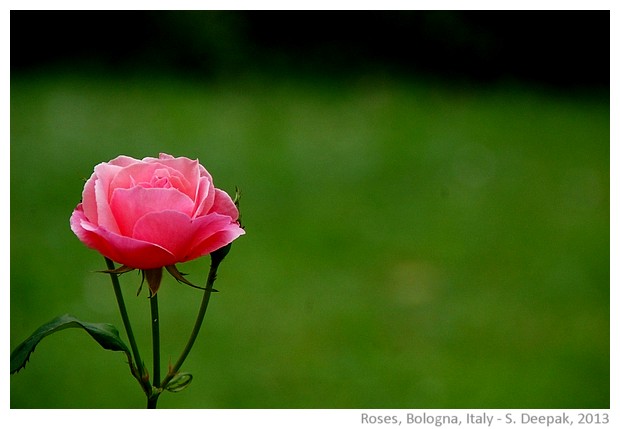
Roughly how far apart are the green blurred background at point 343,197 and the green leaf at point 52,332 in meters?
1.27

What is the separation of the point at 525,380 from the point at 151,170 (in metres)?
1.61

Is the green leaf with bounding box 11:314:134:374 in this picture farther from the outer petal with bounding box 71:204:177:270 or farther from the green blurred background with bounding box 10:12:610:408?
the green blurred background with bounding box 10:12:610:408

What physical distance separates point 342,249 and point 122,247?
78.3 inches

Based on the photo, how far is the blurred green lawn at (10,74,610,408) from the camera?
1.87m

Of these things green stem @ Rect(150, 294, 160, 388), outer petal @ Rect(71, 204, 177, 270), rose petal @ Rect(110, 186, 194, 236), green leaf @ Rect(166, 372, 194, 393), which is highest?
rose petal @ Rect(110, 186, 194, 236)

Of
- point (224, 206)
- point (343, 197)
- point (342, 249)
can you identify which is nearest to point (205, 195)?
point (224, 206)

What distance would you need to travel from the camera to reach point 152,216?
0.42m

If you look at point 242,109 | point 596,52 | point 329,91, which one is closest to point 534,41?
point 596,52

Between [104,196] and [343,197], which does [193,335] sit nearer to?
[104,196]

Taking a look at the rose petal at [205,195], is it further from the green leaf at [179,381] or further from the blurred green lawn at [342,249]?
the blurred green lawn at [342,249]

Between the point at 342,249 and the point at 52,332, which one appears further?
the point at 342,249

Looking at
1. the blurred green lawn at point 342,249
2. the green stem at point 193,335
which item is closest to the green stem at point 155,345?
the green stem at point 193,335

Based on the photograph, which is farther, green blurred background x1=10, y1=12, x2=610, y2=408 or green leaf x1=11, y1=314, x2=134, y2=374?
green blurred background x1=10, y1=12, x2=610, y2=408

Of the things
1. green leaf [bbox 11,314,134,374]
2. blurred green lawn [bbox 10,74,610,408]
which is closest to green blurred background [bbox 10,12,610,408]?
blurred green lawn [bbox 10,74,610,408]
